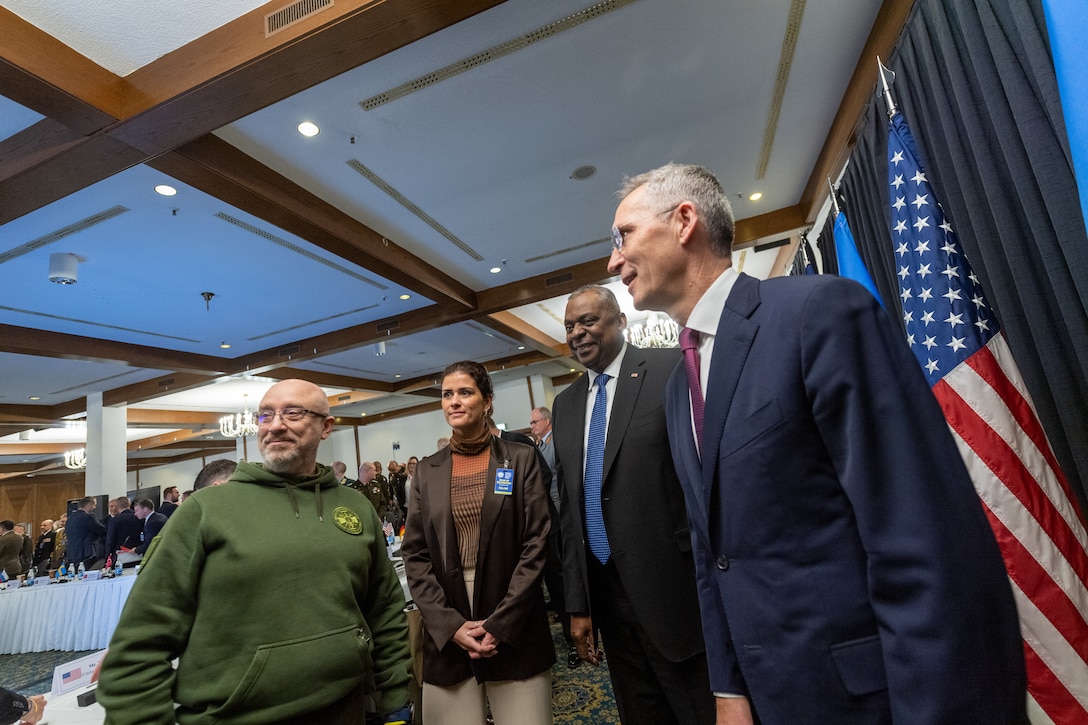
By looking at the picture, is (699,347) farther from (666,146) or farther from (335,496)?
(666,146)

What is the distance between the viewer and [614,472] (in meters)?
1.65

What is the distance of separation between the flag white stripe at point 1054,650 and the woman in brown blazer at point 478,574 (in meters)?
1.39

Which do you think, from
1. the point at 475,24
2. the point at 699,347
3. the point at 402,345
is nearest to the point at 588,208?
the point at 475,24

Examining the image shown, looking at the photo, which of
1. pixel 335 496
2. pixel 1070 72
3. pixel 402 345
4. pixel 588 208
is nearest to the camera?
pixel 1070 72

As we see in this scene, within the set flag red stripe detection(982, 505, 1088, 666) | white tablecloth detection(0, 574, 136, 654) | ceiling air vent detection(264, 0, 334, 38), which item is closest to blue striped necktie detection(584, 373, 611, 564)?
flag red stripe detection(982, 505, 1088, 666)

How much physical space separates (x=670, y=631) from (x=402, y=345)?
7.67 m

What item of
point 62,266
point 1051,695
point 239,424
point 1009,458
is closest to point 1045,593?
point 1051,695

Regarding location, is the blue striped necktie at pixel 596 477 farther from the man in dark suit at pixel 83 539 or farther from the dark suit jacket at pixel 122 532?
the man in dark suit at pixel 83 539

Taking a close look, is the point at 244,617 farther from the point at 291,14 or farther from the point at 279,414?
the point at 291,14

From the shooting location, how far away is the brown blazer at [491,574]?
1778 millimetres

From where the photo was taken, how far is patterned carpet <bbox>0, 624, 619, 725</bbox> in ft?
9.45

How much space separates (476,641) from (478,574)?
0.67 feet

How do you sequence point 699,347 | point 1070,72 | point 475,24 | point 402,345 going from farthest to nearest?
point 402,345, point 475,24, point 1070,72, point 699,347

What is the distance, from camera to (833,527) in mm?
818
